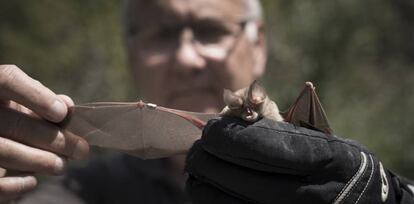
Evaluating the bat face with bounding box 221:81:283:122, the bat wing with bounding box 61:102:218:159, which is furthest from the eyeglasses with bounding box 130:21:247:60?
the bat face with bounding box 221:81:283:122

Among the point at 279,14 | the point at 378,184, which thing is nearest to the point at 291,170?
the point at 378,184

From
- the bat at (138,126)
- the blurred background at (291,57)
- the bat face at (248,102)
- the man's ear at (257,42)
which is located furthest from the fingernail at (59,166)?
the blurred background at (291,57)

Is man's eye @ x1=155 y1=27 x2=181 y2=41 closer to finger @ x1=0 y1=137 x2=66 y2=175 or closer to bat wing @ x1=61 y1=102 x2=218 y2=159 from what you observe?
bat wing @ x1=61 y1=102 x2=218 y2=159

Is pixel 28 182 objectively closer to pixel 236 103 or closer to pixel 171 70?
pixel 236 103

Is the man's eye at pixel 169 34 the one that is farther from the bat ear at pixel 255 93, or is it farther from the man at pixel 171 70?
the bat ear at pixel 255 93

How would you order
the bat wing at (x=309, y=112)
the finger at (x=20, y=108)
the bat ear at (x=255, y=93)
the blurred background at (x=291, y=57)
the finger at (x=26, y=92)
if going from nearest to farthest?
the bat ear at (x=255, y=93) < the bat wing at (x=309, y=112) < the finger at (x=26, y=92) < the finger at (x=20, y=108) < the blurred background at (x=291, y=57)

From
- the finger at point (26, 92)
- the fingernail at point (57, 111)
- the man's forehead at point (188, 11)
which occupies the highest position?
the man's forehead at point (188, 11)

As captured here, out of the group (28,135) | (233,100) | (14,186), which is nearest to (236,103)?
(233,100)
